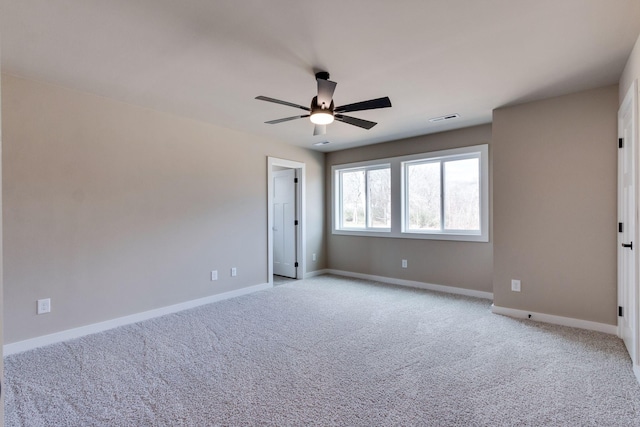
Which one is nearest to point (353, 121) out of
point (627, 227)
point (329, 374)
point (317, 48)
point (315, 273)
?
point (317, 48)

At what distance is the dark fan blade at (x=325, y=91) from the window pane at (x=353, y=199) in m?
3.29

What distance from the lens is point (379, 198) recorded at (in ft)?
19.4

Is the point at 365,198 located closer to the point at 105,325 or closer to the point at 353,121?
the point at 353,121

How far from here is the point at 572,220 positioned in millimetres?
3551

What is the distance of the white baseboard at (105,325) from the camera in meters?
3.08

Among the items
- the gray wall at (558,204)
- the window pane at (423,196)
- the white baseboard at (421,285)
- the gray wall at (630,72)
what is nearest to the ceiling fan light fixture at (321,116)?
the gray wall at (558,204)

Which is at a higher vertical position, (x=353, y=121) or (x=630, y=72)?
(x=630, y=72)

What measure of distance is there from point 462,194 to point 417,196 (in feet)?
2.30

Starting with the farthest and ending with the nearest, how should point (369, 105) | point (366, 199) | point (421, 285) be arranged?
point (366, 199) → point (421, 285) → point (369, 105)

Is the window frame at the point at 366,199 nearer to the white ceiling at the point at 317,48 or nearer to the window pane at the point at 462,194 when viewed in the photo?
the window pane at the point at 462,194

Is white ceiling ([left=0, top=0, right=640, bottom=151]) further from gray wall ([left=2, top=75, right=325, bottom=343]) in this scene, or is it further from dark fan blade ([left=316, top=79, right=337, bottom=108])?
gray wall ([left=2, top=75, right=325, bottom=343])

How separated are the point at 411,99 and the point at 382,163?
2111mm

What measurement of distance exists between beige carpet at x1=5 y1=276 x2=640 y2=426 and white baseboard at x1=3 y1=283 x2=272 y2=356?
A: 137mm

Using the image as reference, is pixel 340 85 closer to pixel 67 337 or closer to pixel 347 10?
pixel 347 10
